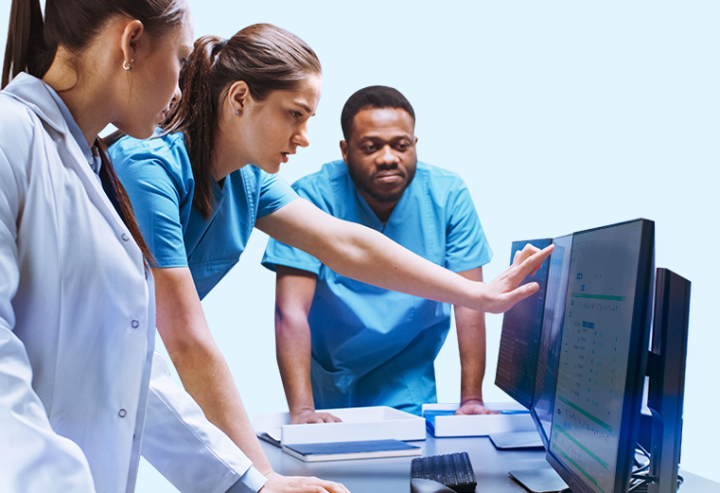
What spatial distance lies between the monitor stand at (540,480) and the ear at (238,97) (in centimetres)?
85

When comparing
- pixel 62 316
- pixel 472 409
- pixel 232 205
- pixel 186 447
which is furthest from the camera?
pixel 472 409

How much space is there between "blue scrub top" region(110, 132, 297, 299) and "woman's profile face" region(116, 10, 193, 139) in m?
0.30

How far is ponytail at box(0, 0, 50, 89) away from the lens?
71 cm

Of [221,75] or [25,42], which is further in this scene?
[221,75]

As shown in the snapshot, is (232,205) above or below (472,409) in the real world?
above

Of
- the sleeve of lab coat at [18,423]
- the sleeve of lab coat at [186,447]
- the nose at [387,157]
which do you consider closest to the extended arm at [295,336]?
the nose at [387,157]

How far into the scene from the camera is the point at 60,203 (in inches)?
25.5

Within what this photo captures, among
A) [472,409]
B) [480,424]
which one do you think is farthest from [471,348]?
[480,424]

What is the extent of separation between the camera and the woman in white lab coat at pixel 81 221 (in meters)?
0.61

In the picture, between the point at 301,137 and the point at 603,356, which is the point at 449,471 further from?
the point at 301,137

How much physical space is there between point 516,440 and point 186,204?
2.80 ft

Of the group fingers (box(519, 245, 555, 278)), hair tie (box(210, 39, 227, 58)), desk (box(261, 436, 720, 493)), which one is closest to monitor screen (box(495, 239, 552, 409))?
fingers (box(519, 245, 555, 278))

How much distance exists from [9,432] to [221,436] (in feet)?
1.31

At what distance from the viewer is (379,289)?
177 cm
